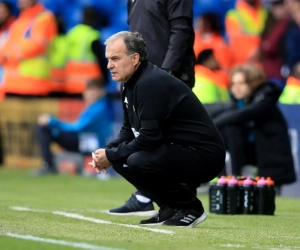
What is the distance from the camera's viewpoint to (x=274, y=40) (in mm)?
15414

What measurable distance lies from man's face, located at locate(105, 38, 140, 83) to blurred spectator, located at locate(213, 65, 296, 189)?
417 centimetres

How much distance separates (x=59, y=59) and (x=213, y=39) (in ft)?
8.94

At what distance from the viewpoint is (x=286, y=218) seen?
32.2 ft

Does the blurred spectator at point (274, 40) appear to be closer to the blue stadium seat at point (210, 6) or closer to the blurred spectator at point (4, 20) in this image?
the blue stadium seat at point (210, 6)

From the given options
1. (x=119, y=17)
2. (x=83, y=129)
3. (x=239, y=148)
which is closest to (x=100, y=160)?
(x=239, y=148)

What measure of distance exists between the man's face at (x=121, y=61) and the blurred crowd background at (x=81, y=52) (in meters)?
6.68

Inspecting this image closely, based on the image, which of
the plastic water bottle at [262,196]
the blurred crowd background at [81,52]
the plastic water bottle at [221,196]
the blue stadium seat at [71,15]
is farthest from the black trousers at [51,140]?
the plastic water bottle at [262,196]

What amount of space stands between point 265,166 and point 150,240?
513cm

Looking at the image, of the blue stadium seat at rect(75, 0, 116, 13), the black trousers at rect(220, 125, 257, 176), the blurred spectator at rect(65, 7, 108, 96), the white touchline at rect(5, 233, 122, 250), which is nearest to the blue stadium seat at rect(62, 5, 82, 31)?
the blue stadium seat at rect(75, 0, 116, 13)

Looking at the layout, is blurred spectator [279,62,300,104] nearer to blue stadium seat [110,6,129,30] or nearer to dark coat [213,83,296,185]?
dark coat [213,83,296,185]

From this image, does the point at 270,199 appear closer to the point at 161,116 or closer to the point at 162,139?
the point at 162,139

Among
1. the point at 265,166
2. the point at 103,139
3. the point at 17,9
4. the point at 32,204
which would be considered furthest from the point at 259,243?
the point at 17,9

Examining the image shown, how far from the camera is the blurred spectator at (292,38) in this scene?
14.8 m

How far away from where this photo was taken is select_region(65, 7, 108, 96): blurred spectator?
1705 centimetres
